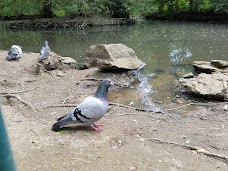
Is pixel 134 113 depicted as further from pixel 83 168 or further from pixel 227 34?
pixel 227 34

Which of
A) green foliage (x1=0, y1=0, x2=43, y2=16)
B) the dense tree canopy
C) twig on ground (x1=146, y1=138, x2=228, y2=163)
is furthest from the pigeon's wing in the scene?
green foliage (x1=0, y1=0, x2=43, y2=16)

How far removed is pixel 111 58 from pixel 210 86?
2.79 meters

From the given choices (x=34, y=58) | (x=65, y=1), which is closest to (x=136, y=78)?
(x=34, y=58)

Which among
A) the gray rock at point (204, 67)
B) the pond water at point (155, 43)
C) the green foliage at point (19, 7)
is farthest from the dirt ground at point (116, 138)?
the green foliage at point (19, 7)

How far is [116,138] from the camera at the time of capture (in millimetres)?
3973

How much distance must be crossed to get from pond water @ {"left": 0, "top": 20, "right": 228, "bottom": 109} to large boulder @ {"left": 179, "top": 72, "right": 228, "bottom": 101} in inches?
22.0

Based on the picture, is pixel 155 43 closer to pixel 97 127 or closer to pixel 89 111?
pixel 97 127

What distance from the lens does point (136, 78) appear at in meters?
7.86

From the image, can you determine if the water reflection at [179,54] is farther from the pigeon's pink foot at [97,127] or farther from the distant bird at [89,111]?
the distant bird at [89,111]

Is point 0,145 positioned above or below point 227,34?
A: above

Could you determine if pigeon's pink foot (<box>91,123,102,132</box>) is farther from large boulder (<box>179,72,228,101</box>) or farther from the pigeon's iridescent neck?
large boulder (<box>179,72,228,101</box>)

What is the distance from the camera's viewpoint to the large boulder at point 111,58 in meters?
→ 7.82

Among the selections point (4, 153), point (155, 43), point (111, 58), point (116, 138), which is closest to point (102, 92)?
point (116, 138)

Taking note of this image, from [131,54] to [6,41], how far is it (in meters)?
9.26
